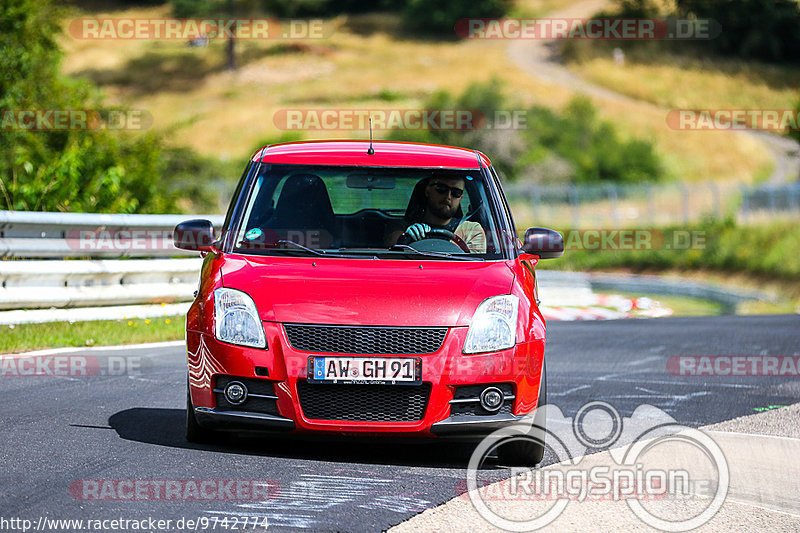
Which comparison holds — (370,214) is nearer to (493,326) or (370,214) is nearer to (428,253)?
(428,253)

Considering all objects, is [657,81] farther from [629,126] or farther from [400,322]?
[400,322]

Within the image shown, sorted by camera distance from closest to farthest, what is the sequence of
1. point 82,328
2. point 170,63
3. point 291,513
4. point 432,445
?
point 291,513 < point 432,445 < point 82,328 < point 170,63

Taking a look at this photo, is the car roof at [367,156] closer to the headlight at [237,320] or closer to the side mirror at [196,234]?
the side mirror at [196,234]

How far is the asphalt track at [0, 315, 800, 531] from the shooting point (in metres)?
5.03

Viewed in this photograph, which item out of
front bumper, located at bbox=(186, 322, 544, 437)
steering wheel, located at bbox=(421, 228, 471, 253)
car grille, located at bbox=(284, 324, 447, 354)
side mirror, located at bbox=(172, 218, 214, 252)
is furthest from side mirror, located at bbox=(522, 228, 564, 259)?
side mirror, located at bbox=(172, 218, 214, 252)

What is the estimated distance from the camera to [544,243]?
275 inches

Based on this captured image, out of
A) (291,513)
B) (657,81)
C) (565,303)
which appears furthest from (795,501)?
(657,81)

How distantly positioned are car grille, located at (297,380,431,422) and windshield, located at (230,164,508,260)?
0.97 meters

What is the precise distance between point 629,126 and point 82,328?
63223 millimetres

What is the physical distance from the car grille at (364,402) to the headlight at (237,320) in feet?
1.10

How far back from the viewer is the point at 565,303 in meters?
26.7

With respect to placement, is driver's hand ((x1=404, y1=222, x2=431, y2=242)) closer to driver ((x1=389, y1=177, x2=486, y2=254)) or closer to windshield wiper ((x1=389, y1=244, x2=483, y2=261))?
driver ((x1=389, y1=177, x2=486, y2=254))

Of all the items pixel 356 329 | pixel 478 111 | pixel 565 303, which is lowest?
pixel 565 303

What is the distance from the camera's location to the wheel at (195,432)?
6.32 metres
